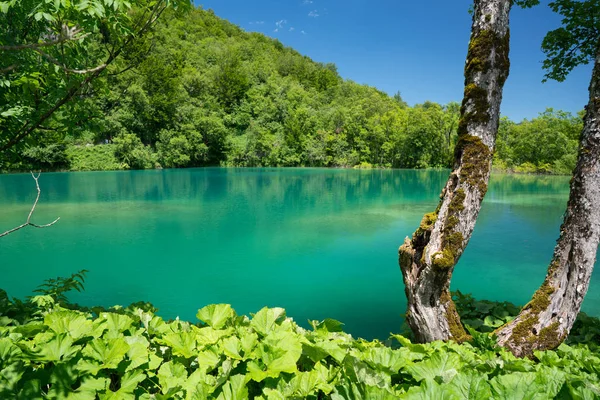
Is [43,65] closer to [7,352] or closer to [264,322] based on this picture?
[7,352]

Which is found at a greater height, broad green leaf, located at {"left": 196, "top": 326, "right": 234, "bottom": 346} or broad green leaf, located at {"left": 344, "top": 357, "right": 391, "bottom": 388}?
broad green leaf, located at {"left": 344, "top": 357, "right": 391, "bottom": 388}

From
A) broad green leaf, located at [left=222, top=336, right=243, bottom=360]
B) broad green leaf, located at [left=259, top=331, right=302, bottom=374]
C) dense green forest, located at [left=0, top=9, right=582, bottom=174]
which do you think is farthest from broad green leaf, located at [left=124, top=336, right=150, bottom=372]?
dense green forest, located at [left=0, top=9, right=582, bottom=174]

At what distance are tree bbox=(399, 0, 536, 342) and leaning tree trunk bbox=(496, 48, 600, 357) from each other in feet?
2.05

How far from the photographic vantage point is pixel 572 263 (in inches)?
134

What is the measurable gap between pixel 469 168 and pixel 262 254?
8.51 meters

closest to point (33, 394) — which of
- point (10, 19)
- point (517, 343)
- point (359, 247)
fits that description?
point (10, 19)

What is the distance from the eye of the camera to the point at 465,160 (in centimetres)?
352

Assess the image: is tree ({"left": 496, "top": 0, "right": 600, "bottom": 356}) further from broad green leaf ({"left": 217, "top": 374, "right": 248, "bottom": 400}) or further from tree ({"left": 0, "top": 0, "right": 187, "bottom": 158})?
tree ({"left": 0, "top": 0, "right": 187, "bottom": 158})

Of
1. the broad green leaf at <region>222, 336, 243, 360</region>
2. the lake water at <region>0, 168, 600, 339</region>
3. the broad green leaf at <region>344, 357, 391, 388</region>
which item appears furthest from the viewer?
the lake water at <region>0, 168, 600, 339</region>

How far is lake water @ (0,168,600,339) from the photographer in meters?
7.92

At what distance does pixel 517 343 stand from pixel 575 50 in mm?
4726

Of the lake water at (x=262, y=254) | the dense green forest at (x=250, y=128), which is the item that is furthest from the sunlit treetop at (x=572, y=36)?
the dense green forest at (x=250, y=128)

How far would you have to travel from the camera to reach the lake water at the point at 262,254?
7922 millimetres

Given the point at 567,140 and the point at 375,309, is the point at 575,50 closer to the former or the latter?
the point at 375,309
